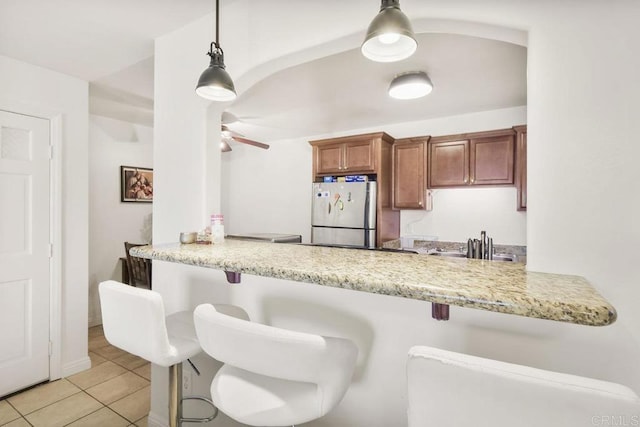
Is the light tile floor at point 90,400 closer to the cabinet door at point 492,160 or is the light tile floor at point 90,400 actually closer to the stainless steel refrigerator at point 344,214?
the stainless steel refrigerator at point 344,214

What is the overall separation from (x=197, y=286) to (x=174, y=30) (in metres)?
1.59

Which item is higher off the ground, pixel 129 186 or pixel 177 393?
pixel 129 186

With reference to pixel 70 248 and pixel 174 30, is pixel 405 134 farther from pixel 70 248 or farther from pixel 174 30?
pixel 70 248

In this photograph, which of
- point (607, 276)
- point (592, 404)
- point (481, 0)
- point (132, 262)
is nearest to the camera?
point (592, 404)

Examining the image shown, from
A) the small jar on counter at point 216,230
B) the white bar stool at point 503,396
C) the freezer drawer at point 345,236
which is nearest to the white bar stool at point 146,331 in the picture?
the small jar on counter at point 216,230

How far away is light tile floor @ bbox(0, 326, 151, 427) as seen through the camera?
2.03m

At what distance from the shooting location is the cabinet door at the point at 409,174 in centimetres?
380

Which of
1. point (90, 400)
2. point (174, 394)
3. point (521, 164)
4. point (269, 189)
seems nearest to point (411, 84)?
point (521, 164)

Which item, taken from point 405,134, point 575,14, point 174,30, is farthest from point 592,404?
point 405,134

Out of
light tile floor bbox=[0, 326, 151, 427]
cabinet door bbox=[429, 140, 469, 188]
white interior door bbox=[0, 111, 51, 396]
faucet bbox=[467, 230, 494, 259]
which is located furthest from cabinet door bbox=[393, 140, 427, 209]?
white interior door bbox=[0, 111, 51, 396]

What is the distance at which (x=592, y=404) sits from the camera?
516 mm

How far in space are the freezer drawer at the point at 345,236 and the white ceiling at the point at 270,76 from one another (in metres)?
1.45

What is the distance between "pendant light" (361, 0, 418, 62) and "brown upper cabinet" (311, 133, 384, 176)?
2.66 meters

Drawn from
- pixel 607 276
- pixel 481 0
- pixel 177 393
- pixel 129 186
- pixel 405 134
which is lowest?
pixel 177 393
